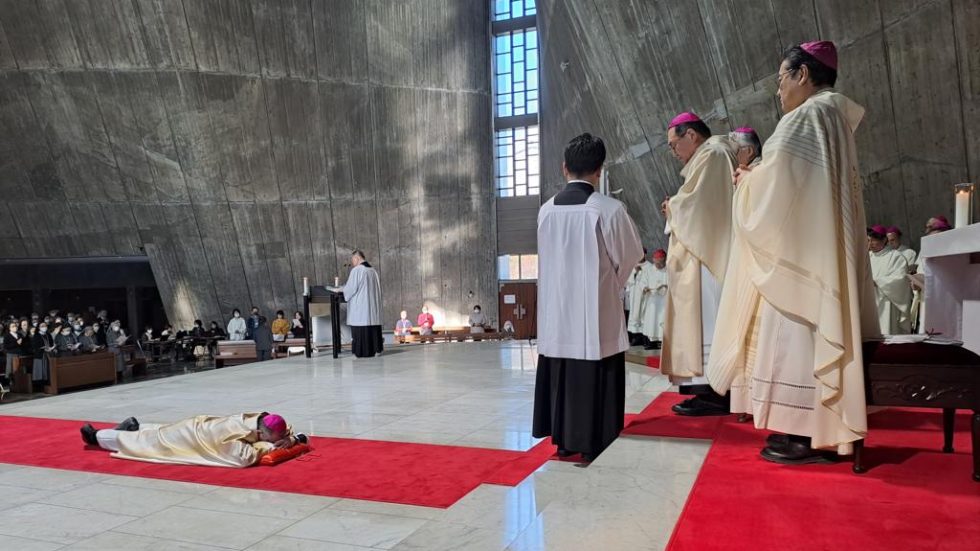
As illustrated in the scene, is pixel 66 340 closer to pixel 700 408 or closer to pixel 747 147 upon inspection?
pixel 700 408

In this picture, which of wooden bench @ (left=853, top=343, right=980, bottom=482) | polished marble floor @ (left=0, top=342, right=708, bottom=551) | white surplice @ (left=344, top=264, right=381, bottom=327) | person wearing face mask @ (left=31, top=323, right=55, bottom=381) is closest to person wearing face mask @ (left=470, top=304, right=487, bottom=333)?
white surplice @ (left=344, top=264, right=381, bottom=327)

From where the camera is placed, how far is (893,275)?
234 inches

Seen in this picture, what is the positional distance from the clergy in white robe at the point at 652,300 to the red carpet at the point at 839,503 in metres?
6.26

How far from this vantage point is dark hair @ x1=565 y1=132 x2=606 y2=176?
10.5 feet

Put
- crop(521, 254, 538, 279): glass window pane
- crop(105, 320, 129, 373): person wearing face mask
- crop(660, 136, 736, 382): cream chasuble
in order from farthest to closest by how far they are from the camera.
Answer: crop(521, 254, 538, 279): glass window pane → crop(105, 320, 129, 373): person wearing face mask → crop(660, 136, 736, 382): cream chasuble

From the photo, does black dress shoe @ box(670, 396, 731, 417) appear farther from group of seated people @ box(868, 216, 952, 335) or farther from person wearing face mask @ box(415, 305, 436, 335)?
person wearing face mask @ box(415, 305, 436, 335)

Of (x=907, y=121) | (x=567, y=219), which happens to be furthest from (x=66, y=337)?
(x=907, y=121)

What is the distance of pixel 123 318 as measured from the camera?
19141 mm

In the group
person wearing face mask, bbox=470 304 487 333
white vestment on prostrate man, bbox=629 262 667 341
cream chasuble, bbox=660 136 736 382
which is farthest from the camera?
person wearing face mask, bbox=470 304 487 333

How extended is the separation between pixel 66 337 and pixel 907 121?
13.6 metres

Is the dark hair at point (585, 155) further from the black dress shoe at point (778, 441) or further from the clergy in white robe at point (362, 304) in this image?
the clergy in white robe at point (362, 304)

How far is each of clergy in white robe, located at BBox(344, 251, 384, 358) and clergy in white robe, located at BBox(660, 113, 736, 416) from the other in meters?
6.75

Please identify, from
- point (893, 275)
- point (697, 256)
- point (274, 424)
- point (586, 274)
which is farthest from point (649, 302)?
point (274, 424)

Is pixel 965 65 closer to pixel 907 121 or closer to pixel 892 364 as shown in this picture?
pixel 907 121
